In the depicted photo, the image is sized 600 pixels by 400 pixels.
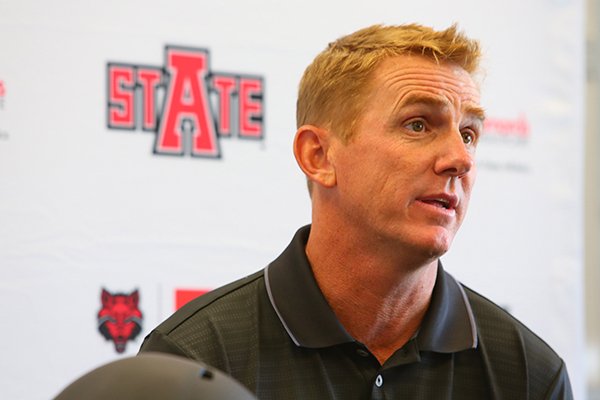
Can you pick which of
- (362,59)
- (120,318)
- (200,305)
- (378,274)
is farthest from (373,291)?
(120,318)

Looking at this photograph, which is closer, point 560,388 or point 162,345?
point 162,345

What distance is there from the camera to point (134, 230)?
238 cm

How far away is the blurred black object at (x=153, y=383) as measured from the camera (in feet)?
3.32

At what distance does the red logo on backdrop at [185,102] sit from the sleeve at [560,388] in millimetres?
947

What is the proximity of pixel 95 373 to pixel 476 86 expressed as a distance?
3.51 ft

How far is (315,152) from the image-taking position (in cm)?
195

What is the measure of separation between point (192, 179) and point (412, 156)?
0.79 meters

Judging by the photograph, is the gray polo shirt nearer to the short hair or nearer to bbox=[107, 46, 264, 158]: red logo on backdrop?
the short hair

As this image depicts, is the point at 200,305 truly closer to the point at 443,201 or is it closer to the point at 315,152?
the point at 315,152

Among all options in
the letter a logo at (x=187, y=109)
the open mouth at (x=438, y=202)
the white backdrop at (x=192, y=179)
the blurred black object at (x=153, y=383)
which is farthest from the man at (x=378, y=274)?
the blurred black object at (x=153, y=383)

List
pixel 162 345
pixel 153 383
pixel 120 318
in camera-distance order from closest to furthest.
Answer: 1. pixel 153 383
2. pixel 162 345
3. pixel 120 318

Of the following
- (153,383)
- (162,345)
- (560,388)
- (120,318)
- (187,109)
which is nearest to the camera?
(153,383)

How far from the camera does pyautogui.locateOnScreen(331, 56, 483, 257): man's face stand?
1.78 m

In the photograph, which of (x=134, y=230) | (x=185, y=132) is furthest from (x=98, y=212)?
(x=185, y=132)
